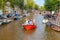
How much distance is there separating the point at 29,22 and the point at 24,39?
10.4 metres

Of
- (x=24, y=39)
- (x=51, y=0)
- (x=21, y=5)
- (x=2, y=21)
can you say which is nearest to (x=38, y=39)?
(x=24, y=39)

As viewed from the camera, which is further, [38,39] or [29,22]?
[29,22]

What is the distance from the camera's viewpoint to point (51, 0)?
60875 millimetres

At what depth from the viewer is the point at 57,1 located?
5672 centimetres

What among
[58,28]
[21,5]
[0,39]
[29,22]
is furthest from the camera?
[21,5]

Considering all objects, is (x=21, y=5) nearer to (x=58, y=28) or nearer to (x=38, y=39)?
(x=58, y=28)

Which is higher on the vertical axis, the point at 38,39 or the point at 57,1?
the point at 57,1

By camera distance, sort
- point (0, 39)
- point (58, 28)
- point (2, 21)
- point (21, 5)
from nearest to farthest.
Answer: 1. point (0, 39)
2. point (58, 28)
3. point (2, 21)
4. point (21, 5)

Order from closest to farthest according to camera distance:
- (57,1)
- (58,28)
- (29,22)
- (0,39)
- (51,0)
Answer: (0,39) → (58,28) → (29,22) → (57,1) → (51,0)

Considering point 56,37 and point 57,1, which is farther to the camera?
point 57,1

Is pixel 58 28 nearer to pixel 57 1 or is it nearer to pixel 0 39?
pixel 0 39

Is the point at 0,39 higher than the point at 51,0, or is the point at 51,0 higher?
the point at 51,0

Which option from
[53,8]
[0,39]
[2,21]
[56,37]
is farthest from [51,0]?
[0,39]

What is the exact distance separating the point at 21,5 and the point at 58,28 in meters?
49.0
